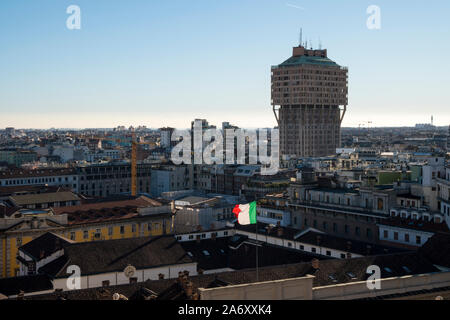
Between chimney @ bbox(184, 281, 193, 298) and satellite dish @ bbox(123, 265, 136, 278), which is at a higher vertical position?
chimney @ bbox(184, 281, 193, 298)

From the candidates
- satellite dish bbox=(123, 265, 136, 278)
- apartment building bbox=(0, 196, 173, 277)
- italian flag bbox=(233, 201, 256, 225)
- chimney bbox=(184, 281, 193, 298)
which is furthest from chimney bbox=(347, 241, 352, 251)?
apartment building bbox=(0, 196, 173, 277)

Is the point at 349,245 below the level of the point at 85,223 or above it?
above

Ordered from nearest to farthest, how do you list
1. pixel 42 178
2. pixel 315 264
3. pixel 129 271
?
pixel 315 264, pixel 129 271, pixel 42 178

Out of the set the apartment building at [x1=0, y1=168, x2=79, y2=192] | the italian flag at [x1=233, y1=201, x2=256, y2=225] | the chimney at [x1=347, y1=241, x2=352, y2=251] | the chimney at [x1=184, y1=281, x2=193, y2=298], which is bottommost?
the chimney at [x1=347, y1=241, x2=352, y2=251]

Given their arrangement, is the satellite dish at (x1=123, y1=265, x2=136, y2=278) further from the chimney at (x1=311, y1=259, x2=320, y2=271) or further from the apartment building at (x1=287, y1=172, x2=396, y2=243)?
the apartment building at (x1=287, y1=172, x2=396, y2=243)

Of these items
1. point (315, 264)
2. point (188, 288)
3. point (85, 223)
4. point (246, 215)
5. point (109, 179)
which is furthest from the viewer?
point (109, 179)

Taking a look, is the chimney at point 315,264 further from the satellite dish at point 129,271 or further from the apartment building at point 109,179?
the apartment building at point 109,179

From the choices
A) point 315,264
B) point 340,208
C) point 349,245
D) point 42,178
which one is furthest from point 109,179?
point 315,264

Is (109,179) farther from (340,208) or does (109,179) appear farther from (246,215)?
(246,215)
